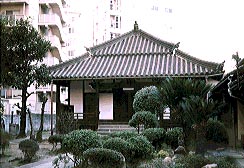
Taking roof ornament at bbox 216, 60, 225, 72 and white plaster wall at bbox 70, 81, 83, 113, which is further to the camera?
white plaster wall at bbox 70, 81, 83, 113

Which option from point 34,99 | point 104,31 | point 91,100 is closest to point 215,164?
point 34,99

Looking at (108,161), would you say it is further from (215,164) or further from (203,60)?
(203,60)

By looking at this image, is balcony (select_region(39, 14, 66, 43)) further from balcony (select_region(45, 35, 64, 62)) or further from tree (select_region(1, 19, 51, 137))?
tree (select_region(1, 19, 51, 137))

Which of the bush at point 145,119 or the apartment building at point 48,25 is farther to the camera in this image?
the apartment building at point 48,25

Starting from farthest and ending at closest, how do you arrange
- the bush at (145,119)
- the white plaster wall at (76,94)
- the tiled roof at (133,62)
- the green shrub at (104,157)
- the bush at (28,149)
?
the white plaster wall at (76,94) → the tiled roof at (133,62) → the bush at (145,119) → the bush at (28,149) → the green shrub at (104,157)

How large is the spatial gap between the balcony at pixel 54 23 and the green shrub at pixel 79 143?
773 centimetres

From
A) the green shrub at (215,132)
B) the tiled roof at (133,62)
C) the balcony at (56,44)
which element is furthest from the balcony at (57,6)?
the green shrub at (215,132)

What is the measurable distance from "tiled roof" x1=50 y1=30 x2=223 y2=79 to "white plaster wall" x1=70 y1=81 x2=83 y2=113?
89 centimetres

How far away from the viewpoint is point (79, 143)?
26.1 ft

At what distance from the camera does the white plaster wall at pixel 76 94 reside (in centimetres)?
2025

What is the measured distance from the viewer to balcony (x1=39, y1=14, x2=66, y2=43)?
1560cm

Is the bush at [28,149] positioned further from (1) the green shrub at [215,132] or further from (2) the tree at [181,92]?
(1) the green shrub at [215,132]

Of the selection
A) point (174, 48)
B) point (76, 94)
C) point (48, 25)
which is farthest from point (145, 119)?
point (174, 48)

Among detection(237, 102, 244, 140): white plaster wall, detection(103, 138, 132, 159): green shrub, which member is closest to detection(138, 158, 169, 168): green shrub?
detection(103, 138, 132, 159): green shrub
